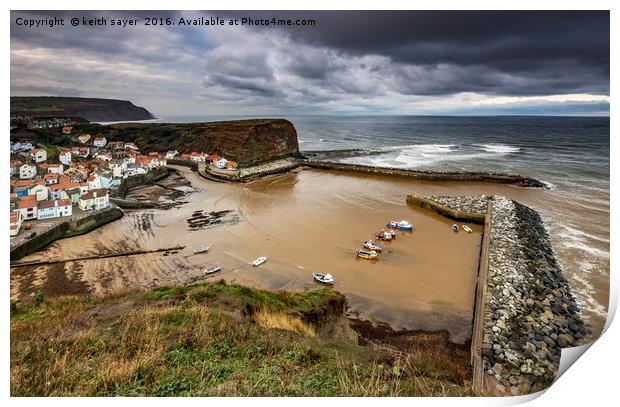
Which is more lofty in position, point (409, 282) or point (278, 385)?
point (278, 385)

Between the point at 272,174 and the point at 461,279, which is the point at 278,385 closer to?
the point at 461,279

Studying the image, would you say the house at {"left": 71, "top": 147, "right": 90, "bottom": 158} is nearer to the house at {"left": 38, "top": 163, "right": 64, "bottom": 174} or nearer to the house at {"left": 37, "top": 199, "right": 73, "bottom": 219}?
the house at {"left": 38, "top": 163, "right": 64, "bottom": 174}

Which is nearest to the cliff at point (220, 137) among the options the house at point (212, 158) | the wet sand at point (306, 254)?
the house at point (212, 158)

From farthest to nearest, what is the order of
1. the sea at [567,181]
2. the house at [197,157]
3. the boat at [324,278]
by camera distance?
the house at [197,157] < the boat at [324,278] < the sea at [567,181]

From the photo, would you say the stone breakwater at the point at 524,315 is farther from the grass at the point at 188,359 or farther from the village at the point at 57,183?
the village at the point at 57,183

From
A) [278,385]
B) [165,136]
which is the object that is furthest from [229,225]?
[165,136]

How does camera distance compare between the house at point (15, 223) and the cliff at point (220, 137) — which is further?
the cliff at point (220, 137)

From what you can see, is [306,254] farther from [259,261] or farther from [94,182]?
[94,182]
